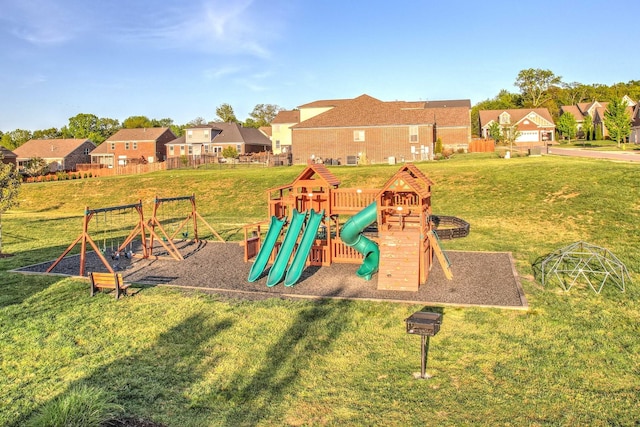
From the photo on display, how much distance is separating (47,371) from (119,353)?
1.29 meters

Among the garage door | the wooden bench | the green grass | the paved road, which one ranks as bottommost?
the green grass

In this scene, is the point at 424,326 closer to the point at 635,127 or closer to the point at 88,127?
the point at 635,127

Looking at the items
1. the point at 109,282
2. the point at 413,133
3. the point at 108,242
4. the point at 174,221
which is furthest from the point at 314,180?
the point at 413,133

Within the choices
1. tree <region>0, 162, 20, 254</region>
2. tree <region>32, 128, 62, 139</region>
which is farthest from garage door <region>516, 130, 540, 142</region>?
tree <region>32, 128, 62, 139</region>

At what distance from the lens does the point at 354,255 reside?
Answer: 17750 millimetres

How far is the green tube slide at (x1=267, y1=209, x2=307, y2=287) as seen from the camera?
49.4ft

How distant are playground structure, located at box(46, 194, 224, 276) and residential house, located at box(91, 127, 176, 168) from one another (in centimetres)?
5188

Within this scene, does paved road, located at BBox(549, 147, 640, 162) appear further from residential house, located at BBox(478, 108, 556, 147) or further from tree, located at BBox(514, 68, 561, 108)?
tree, located at BBox(514, 68, 561, 108)

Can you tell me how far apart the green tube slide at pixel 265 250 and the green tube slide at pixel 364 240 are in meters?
2.35

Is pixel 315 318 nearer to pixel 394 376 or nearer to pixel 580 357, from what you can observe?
pixel 394 376

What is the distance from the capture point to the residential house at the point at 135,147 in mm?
86438

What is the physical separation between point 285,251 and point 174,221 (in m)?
17.6

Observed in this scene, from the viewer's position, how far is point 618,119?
61.8m

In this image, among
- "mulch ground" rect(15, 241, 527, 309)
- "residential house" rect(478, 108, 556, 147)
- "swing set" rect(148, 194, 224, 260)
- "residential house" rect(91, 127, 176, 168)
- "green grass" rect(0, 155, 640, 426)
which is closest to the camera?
"green grass" rect(0, 155, 640, 426)
